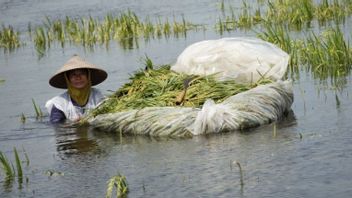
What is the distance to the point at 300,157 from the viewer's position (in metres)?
7.18

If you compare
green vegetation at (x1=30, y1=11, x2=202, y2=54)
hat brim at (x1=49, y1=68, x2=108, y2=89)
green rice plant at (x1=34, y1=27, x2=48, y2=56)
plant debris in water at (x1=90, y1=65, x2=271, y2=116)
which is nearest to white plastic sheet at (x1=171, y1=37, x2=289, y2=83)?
plant debris in water at (x1=90, y1=65, x2=271, y2=116)

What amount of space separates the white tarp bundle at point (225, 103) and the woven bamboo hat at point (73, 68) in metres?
0.73

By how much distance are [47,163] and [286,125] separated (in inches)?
92.1

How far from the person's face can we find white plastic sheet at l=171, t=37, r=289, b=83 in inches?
42.1

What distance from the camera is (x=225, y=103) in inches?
356

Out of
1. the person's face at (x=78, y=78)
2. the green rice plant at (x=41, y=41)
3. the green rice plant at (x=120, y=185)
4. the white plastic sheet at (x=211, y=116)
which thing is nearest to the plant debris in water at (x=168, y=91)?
the white plastic sheet at (x=211, y=116)

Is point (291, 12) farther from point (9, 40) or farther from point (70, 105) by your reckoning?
point (70, 105)

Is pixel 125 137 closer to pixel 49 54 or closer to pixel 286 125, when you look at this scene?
pixel 286 125

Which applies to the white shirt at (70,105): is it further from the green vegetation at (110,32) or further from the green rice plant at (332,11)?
the green rice plant at (332,11)

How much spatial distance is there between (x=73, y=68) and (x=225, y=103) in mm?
2005

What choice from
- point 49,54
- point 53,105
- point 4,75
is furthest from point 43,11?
point 53,105

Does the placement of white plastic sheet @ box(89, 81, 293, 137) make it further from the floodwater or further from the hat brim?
the hat brim

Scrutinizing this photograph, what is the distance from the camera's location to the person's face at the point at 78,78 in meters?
10.3

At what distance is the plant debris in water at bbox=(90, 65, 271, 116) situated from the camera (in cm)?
945
